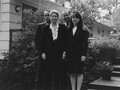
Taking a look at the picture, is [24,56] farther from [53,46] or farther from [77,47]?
[77,47]

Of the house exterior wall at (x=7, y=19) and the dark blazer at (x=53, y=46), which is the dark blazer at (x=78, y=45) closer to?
the dark blazer at (x=53, y=46)

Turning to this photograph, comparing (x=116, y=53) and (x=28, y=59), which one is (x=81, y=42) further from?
(x=116, y=53)

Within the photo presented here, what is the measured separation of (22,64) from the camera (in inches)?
289

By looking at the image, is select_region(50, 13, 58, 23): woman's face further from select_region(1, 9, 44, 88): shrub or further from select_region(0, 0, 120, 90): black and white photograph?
select_region(1, 9, 44, 88): shrub

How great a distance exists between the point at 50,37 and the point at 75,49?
1.89 ft

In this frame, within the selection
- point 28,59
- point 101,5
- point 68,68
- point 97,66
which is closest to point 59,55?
point 68,68

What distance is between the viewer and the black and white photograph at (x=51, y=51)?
474 cm

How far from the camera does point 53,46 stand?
15.5ft

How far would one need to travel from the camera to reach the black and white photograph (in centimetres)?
474

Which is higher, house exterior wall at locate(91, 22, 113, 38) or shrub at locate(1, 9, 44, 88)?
house exterior wall at locate(91, 22, 113, 38)

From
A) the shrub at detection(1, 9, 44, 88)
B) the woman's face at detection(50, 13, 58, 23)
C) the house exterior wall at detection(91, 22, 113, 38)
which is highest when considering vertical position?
the house exterior wall at detection(91, 22, 113, 38)

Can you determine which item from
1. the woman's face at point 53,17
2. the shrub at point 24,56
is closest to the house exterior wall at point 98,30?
the shrub at point 24,56

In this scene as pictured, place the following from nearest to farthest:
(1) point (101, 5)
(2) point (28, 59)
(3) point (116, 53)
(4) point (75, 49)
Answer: (4) point (75, 49) < (2) point (28, 59) < (3) point (116, 53) < (1) point (101, 5)

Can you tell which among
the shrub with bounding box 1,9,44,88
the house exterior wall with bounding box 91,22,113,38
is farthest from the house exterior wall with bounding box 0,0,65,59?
the house exterior wall with bounding box 91,22,113,38
